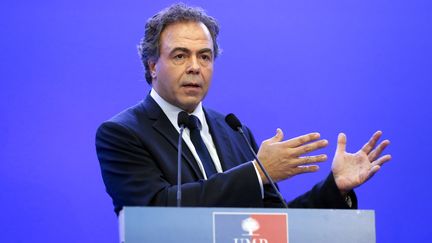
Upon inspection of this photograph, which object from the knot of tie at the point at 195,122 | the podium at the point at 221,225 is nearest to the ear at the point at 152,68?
the knot of tie at the point at 195,122

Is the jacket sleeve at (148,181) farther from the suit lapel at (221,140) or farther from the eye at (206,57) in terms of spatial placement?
the eye at (206,57)

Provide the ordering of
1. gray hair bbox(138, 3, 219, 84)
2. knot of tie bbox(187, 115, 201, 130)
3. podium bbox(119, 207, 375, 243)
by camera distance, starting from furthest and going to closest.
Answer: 1. gray hair bbox(138, 3, 219, 84)
2. knot of tie bbox(187, 115, 201, 130)
3. podium bbox(119, 207, 375, 243)

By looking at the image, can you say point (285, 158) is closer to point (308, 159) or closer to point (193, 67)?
point (308, 159)

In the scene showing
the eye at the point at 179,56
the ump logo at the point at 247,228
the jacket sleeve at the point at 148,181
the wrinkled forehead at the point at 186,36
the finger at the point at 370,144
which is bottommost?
the ump logo at the point at 247,228

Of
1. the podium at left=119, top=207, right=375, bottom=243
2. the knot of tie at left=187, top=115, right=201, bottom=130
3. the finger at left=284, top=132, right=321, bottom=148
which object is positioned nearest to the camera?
the podium at left=119, top=207, right=375, bottom=243

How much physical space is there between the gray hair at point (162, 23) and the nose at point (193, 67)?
16cm

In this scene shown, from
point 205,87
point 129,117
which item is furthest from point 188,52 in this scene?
point 129,117

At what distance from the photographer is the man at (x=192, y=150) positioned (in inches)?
89.0

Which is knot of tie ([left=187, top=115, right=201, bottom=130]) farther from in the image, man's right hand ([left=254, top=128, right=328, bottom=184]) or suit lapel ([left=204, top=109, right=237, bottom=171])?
man's right hand ([left=254, top=128, right=328, bottom=184])

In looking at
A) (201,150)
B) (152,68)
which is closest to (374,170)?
(201,150)

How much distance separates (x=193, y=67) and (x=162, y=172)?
1.35 feet

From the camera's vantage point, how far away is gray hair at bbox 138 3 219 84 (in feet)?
9.17

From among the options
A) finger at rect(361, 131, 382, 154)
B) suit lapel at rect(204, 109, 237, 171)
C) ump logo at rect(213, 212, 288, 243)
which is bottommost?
ump logo at rect(213, 212, 288, 243)

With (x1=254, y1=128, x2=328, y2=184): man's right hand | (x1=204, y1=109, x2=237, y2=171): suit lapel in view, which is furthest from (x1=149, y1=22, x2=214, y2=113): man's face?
(x1=254, y1=128, x2=328, y2=184): man's right hand
